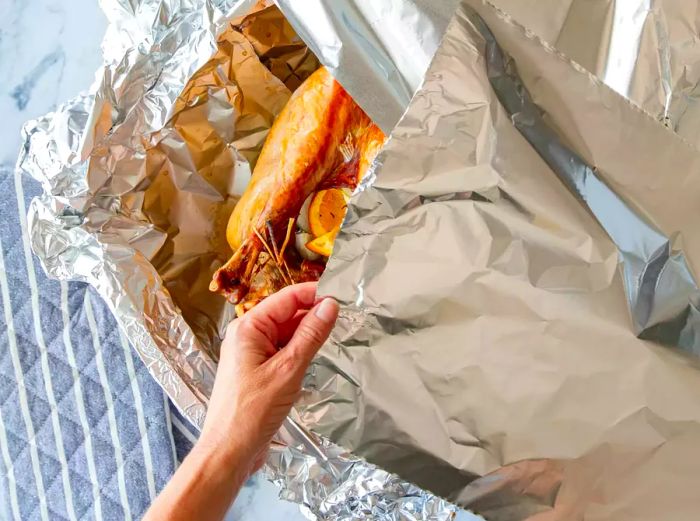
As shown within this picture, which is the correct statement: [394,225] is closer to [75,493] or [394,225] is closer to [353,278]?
[353,278]

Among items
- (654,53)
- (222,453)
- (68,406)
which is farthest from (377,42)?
(68,406)

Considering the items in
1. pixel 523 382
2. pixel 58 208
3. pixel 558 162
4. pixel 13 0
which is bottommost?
pixel 523 382

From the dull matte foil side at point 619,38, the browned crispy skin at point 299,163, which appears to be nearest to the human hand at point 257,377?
the browned crispy skin at point 299,163

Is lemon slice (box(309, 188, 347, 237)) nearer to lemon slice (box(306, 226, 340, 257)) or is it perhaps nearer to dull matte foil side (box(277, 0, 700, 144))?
lemon slice (box(306, 226, 340, 257))

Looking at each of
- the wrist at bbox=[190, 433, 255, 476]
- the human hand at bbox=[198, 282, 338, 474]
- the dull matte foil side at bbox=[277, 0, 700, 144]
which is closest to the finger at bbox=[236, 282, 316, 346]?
the human hand at bbox=[198, 282, 338, 474]

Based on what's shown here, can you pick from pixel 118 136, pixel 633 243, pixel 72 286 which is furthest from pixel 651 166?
pixel 72 286

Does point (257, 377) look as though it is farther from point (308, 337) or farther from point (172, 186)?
point (172, 186)

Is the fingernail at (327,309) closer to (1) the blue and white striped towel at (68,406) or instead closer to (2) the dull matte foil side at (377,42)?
(2) the dull matte foil side at (377,42)
